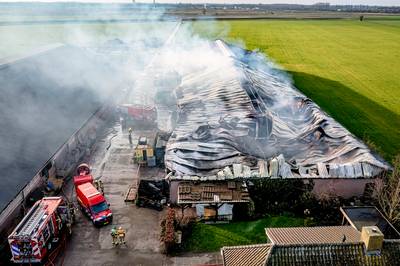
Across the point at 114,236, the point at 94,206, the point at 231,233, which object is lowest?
the point at 231,233

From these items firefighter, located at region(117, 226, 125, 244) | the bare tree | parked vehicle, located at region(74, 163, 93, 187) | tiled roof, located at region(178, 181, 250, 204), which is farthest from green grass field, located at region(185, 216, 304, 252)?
parked vehicle, located at region(74, 163, 93, 187)

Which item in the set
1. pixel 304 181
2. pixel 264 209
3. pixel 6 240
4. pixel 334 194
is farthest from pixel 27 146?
pixel 334 194

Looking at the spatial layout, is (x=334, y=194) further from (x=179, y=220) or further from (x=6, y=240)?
(x=6, y=240)

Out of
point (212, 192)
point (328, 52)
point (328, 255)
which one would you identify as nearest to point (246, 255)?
point (328, 255)

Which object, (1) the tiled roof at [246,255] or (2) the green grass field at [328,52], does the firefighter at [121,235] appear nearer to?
(1) the tiled roof at [246,255]

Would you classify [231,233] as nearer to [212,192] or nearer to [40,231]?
[212,192]

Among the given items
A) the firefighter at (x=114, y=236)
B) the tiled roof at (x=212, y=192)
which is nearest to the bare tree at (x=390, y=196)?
the tiled roof at (x=212, y=192)
